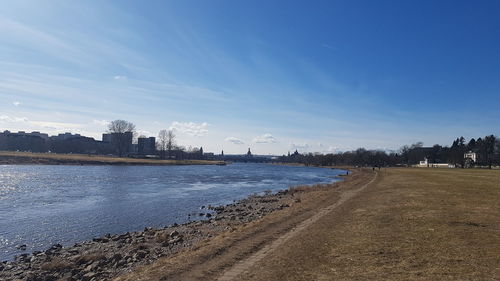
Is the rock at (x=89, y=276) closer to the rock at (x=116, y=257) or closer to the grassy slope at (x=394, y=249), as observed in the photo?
the rock at (x=116, y=257)

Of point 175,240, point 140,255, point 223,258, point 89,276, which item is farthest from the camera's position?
point 175,240

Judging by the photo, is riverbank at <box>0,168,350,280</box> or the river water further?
the river water

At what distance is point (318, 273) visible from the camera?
34.5ft

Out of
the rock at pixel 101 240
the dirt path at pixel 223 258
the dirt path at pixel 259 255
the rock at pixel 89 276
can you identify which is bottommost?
the rock at pixel 101 240

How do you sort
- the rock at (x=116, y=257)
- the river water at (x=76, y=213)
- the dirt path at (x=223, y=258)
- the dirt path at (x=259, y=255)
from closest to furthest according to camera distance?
the dirt path at (x=259, y=255), the dirt path at (x=223, y=258), the rock at (x=116, y=257), the river water at (x=76, y=213)

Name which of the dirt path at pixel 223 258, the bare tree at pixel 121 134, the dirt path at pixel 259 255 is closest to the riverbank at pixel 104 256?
the dirt path at pixel 223 258

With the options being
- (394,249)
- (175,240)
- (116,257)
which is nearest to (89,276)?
(116,257)

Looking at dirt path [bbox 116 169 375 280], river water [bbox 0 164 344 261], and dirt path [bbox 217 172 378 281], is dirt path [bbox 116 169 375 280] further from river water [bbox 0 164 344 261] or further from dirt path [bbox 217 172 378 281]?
river water [bbox 0 164 344 261]

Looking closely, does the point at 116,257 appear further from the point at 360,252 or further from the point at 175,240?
the point at 360,252

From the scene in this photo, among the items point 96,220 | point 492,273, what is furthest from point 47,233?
point 492,273

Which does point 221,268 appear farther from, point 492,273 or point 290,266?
point 492,273

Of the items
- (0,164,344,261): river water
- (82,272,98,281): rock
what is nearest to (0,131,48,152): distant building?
(0,164,344,261): river water

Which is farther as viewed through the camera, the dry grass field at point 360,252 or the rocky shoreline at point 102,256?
the rocky shoreline at point 102,256

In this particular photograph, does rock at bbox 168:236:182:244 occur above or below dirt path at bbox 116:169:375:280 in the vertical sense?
below
